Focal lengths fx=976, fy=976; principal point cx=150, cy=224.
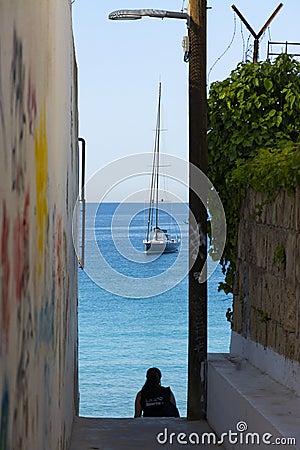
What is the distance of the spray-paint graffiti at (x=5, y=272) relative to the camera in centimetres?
313

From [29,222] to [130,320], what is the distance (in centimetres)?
4256

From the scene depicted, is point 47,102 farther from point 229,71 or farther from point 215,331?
point 215,331

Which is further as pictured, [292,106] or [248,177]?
[292,106]

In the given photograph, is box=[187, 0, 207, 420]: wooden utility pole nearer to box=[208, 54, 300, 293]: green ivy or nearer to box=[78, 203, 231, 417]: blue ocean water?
box=[208, 54, 300, 293]: green ivy

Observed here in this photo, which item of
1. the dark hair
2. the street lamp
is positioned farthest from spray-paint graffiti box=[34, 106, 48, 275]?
the dark hair

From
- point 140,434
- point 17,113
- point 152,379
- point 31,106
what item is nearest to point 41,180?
point 31,106

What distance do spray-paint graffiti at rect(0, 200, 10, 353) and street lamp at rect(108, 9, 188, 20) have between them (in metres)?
6.83

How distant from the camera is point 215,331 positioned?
4141 cm

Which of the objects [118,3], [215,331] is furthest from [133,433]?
[215,331]

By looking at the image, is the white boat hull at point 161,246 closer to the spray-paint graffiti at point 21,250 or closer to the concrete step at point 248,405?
the concrete step at point 248,405

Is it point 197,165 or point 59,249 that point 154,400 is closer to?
point 197,165

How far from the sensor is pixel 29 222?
13.2 ft

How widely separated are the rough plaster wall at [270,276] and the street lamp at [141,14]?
6.99ft

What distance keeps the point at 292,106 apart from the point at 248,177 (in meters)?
1.34
